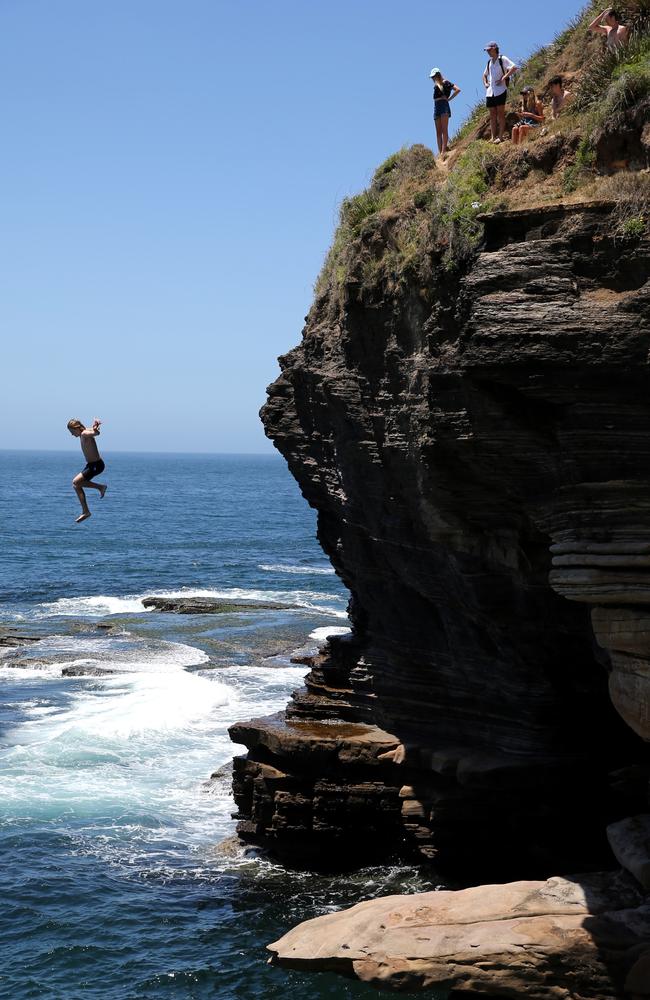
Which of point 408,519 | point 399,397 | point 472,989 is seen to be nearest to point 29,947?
point 472,989

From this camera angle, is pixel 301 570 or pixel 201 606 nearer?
pixel 201 606

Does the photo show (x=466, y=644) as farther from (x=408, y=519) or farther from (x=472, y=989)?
(x=472, y=989)

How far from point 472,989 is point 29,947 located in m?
8.50

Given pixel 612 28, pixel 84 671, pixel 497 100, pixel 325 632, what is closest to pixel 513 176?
pixel 497 100

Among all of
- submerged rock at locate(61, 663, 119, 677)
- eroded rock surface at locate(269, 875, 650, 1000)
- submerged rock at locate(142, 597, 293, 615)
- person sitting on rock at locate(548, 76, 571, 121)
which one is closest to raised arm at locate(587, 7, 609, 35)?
person sitting on rock at locate(548, 76, 571, 121)

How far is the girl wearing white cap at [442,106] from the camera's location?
2195 centimetres

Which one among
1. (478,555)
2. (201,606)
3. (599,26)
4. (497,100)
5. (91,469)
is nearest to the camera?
(599,26)

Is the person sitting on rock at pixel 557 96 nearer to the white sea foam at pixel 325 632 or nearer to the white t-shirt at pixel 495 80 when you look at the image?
the white t-shirt at pixel 495 80

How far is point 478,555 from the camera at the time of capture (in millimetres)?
19500

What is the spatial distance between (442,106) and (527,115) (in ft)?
11.0

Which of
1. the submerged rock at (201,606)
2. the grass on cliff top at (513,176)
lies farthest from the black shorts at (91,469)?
the submerged rock at (201,606)

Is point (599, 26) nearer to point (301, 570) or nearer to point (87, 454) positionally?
point (87, 454)

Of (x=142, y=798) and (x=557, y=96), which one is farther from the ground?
(x=557, y=96)

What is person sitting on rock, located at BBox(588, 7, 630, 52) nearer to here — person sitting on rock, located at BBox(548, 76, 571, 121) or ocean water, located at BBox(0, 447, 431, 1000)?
person sitting on rock, located at BBox(548, 76, 571, 121)
